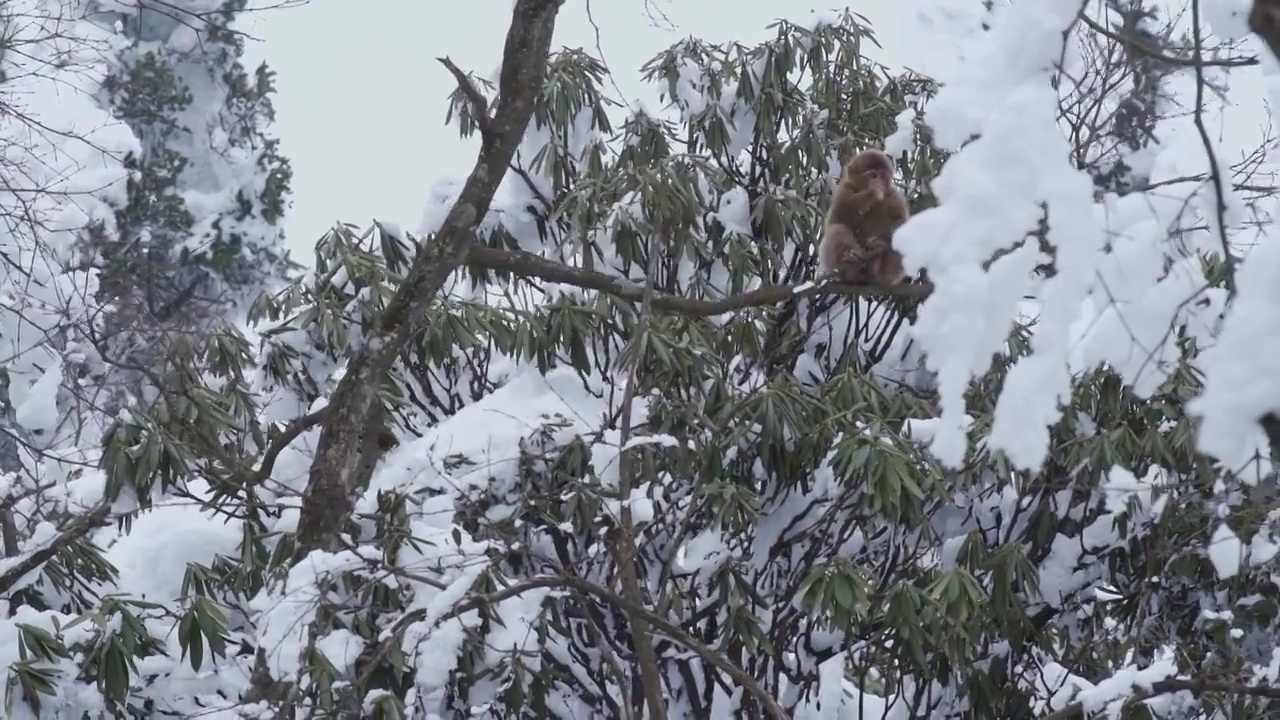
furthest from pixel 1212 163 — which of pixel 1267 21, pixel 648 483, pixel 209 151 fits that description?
pixel 209 151

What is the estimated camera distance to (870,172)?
459cm

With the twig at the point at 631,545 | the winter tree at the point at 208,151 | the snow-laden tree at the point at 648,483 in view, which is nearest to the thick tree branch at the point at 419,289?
the snow-laden tree at the point at 648,483

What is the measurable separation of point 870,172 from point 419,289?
1.85 metres

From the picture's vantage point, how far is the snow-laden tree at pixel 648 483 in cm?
361

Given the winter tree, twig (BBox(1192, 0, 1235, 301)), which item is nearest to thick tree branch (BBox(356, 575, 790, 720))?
twig (BBox(1192, 0, 1235, 301))

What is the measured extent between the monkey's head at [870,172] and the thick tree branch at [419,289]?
154 centimetres

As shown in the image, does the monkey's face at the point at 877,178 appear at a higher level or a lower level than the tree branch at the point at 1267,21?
higher

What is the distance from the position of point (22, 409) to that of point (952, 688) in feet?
14.3

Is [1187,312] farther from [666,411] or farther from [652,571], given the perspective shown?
[652,571]

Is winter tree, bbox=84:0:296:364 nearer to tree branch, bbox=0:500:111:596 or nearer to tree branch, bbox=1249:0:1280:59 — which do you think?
tree branch, bbox=0:500:111:596

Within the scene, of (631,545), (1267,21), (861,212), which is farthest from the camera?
(861,212)

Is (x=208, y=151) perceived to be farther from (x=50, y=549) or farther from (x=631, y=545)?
(x=631, y=545)

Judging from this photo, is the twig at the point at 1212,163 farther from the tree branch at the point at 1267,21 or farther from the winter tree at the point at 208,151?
the winter tree at the point at 208,151

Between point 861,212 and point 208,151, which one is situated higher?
point 208,151
